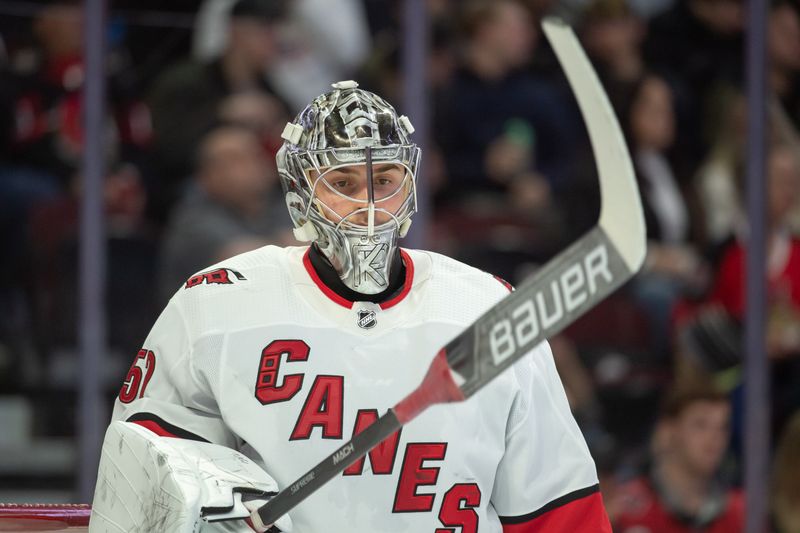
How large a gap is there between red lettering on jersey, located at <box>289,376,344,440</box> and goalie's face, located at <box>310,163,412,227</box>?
0.24 meters

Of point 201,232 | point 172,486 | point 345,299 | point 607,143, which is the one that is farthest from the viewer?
point 201,232

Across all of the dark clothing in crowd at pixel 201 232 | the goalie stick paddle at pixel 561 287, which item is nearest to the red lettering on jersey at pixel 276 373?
the goalie stick paddle at pixel 561 287

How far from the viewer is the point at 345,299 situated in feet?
7.08

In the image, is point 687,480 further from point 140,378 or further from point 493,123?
point 140,378

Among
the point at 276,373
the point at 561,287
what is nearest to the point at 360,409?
the point at 276,373

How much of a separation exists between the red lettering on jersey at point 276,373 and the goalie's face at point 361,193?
7.9 inches

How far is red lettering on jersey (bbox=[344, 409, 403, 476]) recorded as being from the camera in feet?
6.75

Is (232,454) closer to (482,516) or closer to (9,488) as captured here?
(482,516)

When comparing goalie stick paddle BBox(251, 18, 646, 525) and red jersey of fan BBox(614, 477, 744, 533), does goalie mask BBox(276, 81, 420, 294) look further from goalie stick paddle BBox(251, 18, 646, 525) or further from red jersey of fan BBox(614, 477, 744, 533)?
red jersey of fan BBox(614, 477, 744, 533)

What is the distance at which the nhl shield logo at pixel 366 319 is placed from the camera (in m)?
2.13

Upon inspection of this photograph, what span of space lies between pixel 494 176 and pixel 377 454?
2108mm

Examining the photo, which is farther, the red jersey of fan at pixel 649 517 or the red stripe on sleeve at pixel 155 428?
the red jersey of fan at pixel 649 517

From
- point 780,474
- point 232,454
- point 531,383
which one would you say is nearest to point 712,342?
point 780,474

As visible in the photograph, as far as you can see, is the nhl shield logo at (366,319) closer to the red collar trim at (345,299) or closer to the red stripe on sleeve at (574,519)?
the red collar trim at (345,299)
